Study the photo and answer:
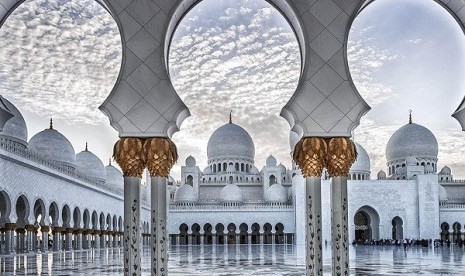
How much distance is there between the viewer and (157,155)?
18.2 ft

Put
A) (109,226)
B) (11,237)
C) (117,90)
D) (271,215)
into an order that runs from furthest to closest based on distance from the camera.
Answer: (271,215) → (109,226) → (11,237) → (117,90)

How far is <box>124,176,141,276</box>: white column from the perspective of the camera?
5.43m

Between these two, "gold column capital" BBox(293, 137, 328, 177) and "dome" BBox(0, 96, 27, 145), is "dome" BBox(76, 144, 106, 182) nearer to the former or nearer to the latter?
"dome" BBox(0, 96, 27, 145)

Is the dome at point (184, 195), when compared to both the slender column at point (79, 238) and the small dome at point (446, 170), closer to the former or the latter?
the slender column at point (79, 238)

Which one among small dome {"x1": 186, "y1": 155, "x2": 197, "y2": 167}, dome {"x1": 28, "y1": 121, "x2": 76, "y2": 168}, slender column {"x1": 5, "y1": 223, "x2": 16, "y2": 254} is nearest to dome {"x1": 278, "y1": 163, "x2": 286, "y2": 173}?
small dome {"x1": 186, "y1": 155, "x2": 197, "y2": 167}

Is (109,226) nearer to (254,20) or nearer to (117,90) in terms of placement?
(254,20)

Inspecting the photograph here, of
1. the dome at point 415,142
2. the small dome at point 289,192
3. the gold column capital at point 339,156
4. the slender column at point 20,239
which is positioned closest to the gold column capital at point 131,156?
the gold column capital at point 339,156

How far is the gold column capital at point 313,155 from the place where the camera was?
5652 mm

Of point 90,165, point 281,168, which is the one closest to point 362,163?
point 281,168

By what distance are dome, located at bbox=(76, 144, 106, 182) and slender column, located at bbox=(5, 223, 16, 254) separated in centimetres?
1271

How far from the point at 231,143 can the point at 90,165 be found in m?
11.2

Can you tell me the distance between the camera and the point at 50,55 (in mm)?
10352

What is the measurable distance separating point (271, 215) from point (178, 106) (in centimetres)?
3126

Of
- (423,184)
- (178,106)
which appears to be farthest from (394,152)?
(178,106)
